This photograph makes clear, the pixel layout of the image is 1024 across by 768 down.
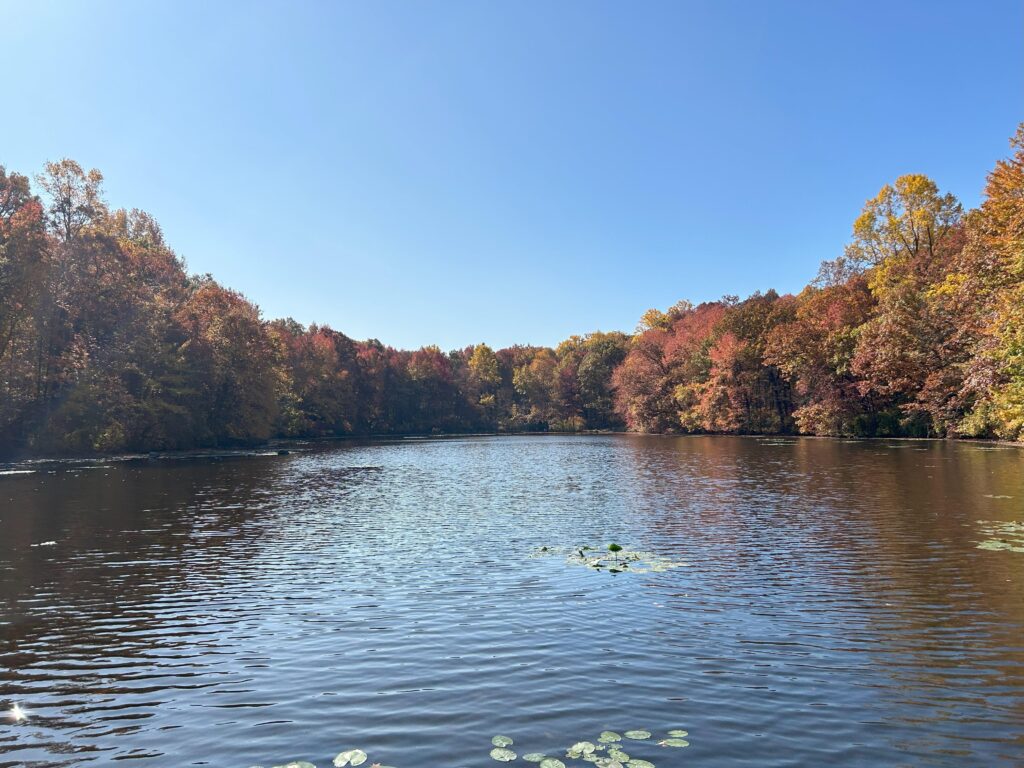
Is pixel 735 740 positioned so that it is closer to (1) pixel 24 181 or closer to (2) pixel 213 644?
(2) pixel 213 644

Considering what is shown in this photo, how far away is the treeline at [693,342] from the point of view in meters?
51.4

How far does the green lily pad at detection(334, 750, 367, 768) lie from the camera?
26.7 feet

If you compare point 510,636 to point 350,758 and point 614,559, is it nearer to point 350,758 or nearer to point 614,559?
point 350,758

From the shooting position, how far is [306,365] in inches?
5084

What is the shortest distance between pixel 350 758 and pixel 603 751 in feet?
10.4

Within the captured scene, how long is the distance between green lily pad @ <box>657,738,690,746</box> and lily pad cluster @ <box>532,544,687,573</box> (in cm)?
984

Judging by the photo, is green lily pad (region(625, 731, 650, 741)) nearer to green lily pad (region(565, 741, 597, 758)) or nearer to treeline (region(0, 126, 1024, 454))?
green lily pad (region(565, 741, 597, 758))

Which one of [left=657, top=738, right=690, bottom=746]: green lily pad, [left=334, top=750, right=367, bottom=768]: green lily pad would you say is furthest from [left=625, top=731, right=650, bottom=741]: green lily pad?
[left=334, top=750, right=367, bottom=768]: green lily pad

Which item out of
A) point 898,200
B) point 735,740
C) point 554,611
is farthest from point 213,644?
point 898,200

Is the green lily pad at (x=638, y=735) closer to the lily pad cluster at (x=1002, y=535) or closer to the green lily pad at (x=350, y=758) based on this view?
the green lily pad at (x=350, y=758)

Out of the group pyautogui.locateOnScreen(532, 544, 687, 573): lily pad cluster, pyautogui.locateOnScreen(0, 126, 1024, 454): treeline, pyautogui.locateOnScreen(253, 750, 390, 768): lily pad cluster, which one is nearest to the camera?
pyautogui.locateOnScreen(253, 750, 390, 768): lily pad cluster

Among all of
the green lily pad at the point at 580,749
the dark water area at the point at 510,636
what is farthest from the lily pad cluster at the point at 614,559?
the green lily pad at the point at 580,749

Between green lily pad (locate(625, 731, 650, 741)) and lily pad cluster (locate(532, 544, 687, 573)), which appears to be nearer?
green lily pad (locate(625, 731, 650, 741))

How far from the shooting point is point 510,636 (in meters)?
13.1
